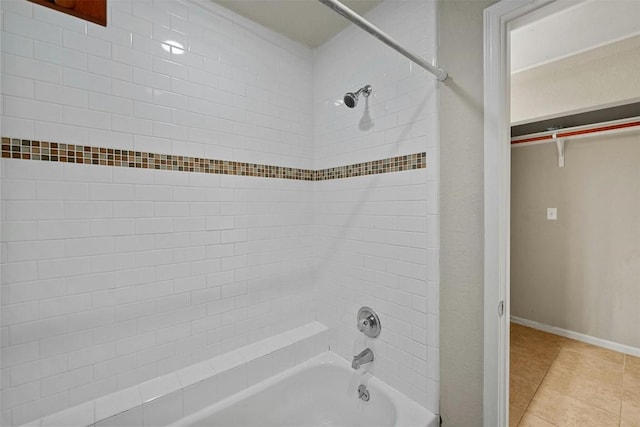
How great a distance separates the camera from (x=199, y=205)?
5.02ft

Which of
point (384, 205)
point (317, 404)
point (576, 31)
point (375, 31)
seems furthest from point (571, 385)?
point (375, 31)

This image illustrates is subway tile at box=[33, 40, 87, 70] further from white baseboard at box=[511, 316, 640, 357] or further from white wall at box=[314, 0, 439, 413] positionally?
white baseboard at box=[511, 316, 640, 357]

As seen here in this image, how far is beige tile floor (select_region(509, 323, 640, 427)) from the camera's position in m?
1.92

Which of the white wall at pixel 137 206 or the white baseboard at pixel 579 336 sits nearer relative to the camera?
the white wall at pixel 137 206

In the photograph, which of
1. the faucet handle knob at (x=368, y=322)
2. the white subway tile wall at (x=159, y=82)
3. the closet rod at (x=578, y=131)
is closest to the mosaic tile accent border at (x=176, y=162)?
the white subway tile wall at (x=159, y=82)

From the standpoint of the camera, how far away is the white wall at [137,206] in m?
1.12

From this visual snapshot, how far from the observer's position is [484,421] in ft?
4.09

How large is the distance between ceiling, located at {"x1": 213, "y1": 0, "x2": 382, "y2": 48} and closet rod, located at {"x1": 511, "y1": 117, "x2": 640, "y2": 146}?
8.22 ft

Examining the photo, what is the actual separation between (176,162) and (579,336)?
4014 mm

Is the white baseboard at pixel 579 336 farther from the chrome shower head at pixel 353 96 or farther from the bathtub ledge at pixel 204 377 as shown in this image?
the chrome shower head at pixel 353 96

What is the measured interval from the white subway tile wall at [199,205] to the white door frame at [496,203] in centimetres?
22

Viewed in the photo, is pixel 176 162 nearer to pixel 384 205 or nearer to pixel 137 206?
pixel 137 206

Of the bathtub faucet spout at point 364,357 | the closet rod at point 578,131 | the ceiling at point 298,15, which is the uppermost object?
the ceiling at point 298,15

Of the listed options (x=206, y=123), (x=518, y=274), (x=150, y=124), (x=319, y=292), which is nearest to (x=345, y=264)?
(x=319, y=292)
